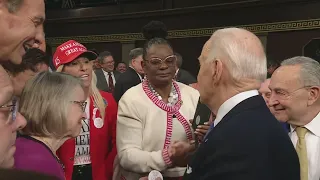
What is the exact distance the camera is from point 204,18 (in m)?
8.13

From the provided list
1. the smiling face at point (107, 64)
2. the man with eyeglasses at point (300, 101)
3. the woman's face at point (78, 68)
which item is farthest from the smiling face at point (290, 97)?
the smiling face at point (107, 64)

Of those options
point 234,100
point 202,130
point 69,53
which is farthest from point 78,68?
point 234,100

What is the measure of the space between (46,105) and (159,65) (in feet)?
2.72

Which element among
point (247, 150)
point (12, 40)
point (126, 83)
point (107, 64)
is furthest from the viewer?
point (107, 64)

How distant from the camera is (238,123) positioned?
58.9 inches

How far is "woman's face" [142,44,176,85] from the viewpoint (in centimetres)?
244

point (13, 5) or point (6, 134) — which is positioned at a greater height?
point (13, 5)

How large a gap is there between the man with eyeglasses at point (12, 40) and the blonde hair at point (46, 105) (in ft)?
1.09

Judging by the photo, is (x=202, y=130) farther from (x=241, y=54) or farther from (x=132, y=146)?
(x=241, y=54)

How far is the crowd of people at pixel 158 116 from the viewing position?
144 cm

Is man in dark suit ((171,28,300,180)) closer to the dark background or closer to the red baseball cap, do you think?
the red baseball cap

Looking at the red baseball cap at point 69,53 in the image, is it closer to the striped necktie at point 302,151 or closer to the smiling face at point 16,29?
the smiling face at point 16,29

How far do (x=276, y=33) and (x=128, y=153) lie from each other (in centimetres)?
567

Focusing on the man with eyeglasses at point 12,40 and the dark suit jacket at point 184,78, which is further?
the dark suit jacket at point 184,78
